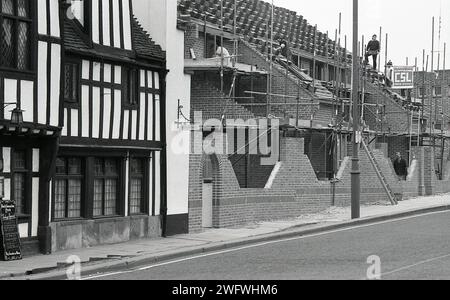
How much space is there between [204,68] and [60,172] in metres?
11.0

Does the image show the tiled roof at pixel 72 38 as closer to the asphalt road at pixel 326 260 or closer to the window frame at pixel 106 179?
the window frame at pixel 106 179

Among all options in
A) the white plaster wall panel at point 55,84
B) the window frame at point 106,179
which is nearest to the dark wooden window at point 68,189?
the window frame at point 106,179

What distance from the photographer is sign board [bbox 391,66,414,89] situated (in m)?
42.7

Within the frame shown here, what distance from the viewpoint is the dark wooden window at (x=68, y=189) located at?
19953mm

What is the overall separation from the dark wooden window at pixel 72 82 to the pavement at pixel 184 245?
11.2 ft

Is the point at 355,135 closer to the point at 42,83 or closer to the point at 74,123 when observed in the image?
the point at 74,123

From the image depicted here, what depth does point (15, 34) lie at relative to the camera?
60.8ft

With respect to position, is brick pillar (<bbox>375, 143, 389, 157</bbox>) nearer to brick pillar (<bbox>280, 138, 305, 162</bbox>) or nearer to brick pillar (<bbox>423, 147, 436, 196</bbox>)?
brick pillar (<bbox>423, 147, 436, 196</bbox>)

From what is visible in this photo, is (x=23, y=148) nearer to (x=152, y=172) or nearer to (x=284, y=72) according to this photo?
(x=152, y=172)

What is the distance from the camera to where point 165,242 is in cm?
2161

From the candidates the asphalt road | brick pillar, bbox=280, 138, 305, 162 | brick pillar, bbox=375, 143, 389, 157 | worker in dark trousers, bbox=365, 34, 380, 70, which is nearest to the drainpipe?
the asphalt road

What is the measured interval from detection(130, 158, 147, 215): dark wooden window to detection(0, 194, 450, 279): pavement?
978mm

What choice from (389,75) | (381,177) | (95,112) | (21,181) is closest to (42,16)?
(95,112)
